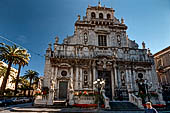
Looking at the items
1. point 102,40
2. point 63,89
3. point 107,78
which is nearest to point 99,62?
point 107,78

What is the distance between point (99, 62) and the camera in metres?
19.9

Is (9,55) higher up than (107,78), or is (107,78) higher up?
(9,55)

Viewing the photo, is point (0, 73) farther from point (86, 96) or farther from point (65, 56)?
point (86, 96)

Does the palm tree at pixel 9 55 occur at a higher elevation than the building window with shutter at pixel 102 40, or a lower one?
lower

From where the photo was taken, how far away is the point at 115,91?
18.5m

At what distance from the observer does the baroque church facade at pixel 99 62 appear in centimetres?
1856

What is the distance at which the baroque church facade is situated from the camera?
1856 centimetres

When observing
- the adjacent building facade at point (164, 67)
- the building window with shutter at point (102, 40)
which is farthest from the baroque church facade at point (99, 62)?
the adjacent building facade at point (164, 67)

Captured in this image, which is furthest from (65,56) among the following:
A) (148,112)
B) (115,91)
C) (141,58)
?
(148,112)

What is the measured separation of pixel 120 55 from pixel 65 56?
387 inches

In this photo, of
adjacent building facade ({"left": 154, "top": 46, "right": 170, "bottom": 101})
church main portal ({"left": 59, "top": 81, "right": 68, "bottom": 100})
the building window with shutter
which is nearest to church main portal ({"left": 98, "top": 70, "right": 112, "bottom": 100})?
the building window with shutter

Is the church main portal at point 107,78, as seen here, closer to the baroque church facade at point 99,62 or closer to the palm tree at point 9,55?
the baroque church facade at point 99,62

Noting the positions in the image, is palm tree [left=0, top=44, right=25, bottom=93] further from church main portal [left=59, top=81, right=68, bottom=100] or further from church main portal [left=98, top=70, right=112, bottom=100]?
church main portal [left=98, top=70, right=112, bottom=100]

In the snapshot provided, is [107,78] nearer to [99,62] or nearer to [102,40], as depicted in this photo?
[99,62]
